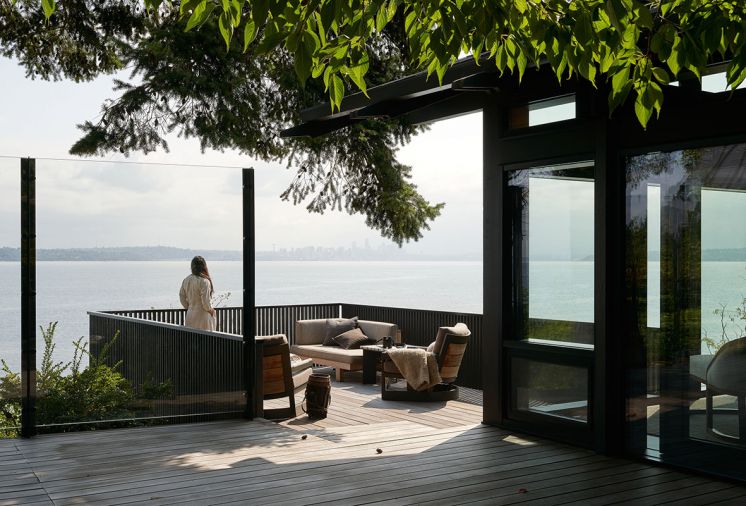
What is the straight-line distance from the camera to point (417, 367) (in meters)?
10.1

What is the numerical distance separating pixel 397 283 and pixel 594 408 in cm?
6047

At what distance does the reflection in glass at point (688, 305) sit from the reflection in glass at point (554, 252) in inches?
16.5

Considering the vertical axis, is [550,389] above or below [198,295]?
below

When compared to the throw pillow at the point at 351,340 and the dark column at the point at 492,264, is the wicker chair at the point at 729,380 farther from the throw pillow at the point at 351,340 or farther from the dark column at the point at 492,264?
the throw pillow at the point at 351,340

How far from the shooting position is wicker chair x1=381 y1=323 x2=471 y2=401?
33.5 ft

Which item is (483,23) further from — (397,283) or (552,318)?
(397,283)

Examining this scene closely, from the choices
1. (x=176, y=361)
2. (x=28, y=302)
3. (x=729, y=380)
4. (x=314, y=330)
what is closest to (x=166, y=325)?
(x=176, y=361)

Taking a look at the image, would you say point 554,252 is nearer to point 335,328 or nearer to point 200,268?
point 200,268

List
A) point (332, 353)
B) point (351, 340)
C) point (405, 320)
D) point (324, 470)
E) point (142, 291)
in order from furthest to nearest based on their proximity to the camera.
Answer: point (405, 320)
point (351, 340)
point (332, 353)
point (142, 291)
point (324, 470)

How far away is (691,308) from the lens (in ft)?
18.6

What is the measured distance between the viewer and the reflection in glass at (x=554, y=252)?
6.53m

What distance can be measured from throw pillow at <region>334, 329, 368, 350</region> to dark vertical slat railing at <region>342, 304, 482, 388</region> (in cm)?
78

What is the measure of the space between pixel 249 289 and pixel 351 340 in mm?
5210

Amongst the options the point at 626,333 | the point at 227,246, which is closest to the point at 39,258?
the point at 227,246
